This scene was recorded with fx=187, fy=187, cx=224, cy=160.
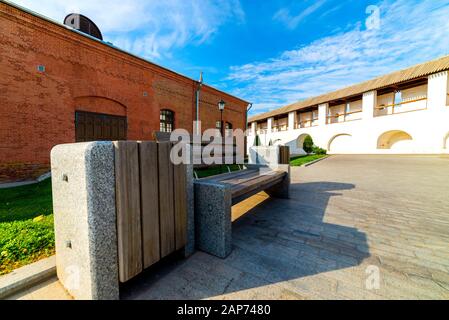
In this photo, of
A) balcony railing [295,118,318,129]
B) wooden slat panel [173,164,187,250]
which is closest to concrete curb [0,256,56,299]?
wooden slat panel [173,164,187,250]

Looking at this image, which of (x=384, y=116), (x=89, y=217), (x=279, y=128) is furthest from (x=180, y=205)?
(x=279, y=128)

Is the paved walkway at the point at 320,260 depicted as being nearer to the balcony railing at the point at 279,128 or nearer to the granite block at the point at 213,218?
the granite block at the point at 213,218

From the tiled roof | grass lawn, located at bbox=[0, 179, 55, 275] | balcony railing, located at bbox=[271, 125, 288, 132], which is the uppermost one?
the tiled roof

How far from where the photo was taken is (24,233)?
2.26 metres

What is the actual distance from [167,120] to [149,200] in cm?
1065

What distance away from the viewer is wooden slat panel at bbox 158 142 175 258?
1657 millimetres

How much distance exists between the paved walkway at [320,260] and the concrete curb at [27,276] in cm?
78

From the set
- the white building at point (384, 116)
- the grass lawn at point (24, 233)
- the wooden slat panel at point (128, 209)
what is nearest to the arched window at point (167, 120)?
the white building at point (384, 116)

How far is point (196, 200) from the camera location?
7.07 ft

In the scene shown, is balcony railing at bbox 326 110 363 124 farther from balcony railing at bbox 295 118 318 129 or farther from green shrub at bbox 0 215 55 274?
green shrub at bbox 0 215 55 274

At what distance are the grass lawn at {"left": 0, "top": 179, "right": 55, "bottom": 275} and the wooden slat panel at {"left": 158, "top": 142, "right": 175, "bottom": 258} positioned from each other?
1.32 metres

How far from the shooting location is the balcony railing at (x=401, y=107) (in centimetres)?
1662

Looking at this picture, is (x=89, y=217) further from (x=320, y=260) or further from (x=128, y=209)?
(x=320, y=260)
